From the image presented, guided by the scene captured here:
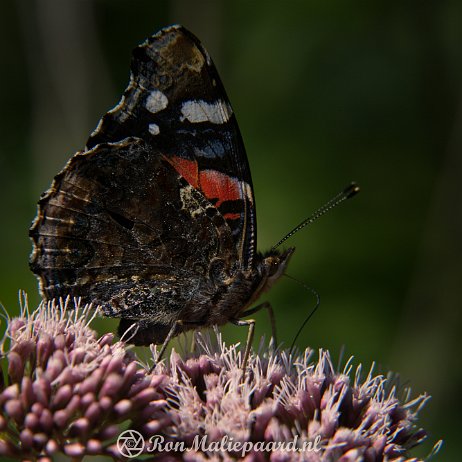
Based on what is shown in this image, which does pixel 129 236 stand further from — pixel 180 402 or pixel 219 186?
pixel 180 402

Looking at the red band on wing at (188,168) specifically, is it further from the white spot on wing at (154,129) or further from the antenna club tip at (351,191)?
the antenna club tip at (351,191)

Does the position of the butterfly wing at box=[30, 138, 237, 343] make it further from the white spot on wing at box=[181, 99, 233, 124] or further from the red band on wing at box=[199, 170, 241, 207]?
the white spot on wing at box=[181, 99, 233, 124]

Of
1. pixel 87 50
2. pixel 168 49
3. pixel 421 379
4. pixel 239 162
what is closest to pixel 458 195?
pixel 421 379

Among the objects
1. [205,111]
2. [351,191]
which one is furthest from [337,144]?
[205,111]

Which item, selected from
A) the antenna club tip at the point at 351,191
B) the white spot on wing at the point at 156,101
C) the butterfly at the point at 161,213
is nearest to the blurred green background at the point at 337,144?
the antenna club tip at the point at 351,191

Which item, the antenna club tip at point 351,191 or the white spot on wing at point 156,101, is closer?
the white spot on wing at point 156,101

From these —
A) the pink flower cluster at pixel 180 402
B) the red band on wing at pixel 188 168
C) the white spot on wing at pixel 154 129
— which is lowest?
the pink flower cluster at pixel 180 402

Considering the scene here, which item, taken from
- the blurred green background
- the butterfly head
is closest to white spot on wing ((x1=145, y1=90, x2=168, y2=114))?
the butterfly head
